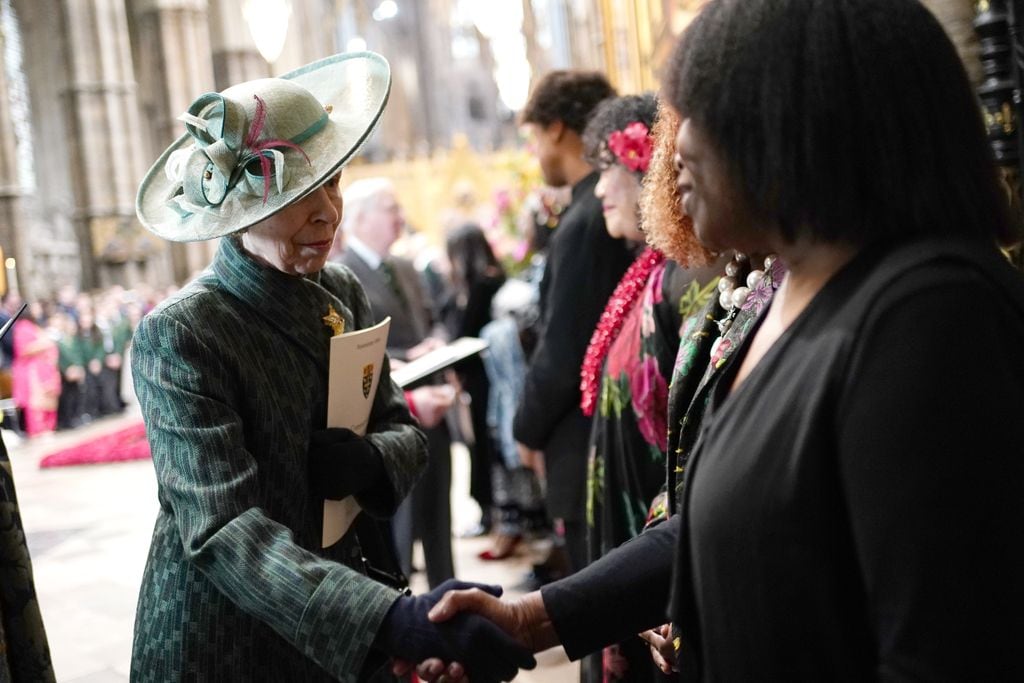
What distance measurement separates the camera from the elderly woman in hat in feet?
4.55

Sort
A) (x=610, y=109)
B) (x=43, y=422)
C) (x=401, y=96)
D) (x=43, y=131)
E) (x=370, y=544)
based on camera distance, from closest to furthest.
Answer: (x=370, y=544)
(x=610, y=109)
(x=43, y=422)
(x=43, y=131)
(x=401, y=96)

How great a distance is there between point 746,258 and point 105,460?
9.24m

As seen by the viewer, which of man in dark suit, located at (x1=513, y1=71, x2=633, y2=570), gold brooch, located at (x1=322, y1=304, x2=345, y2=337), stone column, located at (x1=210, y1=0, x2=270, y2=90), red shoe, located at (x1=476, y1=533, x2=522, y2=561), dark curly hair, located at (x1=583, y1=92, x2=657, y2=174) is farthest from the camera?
stone column, located at (x1=210, y1=0, x2=270, y2=90)

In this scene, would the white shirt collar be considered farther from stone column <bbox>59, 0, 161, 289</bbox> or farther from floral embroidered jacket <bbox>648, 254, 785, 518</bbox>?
stone column <bbox>59, 0, 161, 289</bbox>

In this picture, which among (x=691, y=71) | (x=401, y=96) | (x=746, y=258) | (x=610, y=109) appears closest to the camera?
(x=691, y=71)

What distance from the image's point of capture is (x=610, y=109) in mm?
2572

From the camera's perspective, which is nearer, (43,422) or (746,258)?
(746,258)

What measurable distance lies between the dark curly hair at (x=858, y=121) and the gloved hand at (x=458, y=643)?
2.32 ft

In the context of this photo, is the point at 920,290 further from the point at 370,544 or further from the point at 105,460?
the point at 105,460

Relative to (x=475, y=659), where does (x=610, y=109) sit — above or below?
above

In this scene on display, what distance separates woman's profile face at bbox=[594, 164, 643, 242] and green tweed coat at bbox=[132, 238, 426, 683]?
37.6 inches

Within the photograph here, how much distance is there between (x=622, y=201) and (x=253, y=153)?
3.56 ft

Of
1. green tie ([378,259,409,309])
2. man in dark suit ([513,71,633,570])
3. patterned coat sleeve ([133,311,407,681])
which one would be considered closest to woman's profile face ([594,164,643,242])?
man in dark suit ([513,71,633,570])

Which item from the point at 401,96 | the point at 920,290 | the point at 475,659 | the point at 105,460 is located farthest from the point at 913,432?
the point at 401,96
